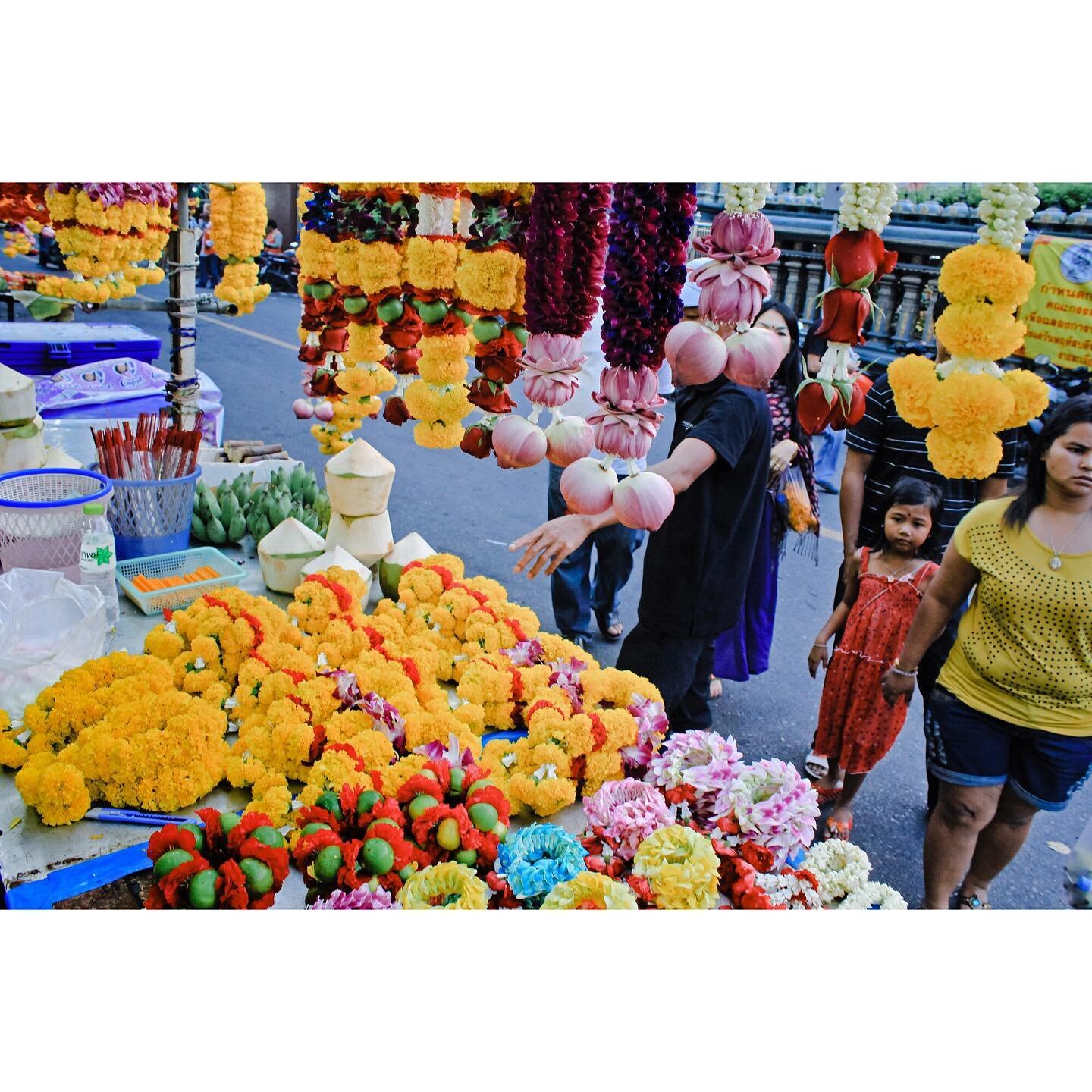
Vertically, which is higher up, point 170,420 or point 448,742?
point 170,420

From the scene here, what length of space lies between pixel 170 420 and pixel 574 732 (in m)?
2.42

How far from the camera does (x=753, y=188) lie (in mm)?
1049

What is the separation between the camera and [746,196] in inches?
41.3

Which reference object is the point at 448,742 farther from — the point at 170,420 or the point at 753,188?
the point at 170,420

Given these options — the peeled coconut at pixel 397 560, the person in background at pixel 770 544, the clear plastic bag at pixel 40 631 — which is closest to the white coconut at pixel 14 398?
the clear plastic bag at pixel 40 631

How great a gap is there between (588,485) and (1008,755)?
1259 millimetres

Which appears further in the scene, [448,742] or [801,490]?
[801,490]

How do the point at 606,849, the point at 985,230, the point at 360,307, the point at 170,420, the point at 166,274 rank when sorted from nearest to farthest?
the point at 985,230 → the point at 606,849 → the point at 360,307 → the point at 166,274 → the point at 170,420

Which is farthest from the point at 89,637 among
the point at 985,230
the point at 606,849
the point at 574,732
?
the point at 985,230

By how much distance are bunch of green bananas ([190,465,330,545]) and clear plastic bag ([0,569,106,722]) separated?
768mm

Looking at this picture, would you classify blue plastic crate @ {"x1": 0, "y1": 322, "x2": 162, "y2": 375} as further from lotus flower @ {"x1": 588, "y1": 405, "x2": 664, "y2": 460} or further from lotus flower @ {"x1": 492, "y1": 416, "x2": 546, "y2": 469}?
lotus flower @ {"x1": 588, "y1": 405, "x2": 664, "y2": 460}

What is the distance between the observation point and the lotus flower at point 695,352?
3.44ft

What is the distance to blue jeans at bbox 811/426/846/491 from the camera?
504 cm

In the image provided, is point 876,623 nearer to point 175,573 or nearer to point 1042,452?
point 1042,452
